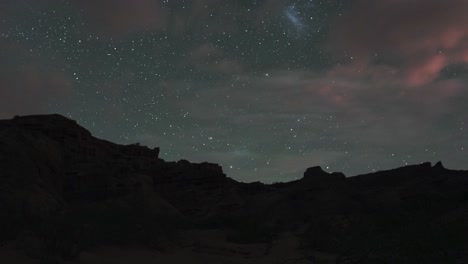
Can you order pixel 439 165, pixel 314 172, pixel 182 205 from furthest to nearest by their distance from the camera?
1. pixel 439 165
2. pixel 314 172
3. pixel 182 205

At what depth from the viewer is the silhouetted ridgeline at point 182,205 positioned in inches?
618

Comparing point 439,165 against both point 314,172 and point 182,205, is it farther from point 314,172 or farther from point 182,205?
point 182,205

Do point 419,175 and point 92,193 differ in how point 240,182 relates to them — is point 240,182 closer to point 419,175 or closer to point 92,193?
point 419,175

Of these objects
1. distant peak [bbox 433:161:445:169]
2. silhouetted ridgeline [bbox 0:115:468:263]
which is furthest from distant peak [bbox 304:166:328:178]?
distant peak [bbox 433:161:445:169]

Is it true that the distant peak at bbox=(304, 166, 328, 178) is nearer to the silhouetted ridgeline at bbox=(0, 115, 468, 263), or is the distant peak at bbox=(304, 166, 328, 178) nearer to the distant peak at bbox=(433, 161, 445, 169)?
the silhouetted ridgeline at bbox=(0, 115, 468, 263)

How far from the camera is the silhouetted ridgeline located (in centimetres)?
1570

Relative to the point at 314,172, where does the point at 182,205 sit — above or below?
below

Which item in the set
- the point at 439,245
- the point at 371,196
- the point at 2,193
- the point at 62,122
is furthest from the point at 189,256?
the point at 371,196

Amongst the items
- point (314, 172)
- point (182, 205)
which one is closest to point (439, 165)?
point (314, 172)

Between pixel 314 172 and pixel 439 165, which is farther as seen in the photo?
pixel 439 165

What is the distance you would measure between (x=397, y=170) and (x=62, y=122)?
4092 centimetres

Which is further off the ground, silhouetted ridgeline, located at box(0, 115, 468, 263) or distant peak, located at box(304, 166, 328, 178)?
distant peak, located at box(304, 166, 328, 178)

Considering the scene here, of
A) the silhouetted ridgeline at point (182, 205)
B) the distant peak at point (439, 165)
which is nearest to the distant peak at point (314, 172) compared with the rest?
the silhouetted ridgeline at point (182, 205)

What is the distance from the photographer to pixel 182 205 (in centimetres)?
4019
